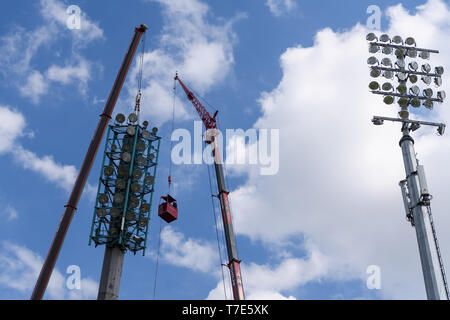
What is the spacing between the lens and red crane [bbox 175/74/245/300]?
6562 cm

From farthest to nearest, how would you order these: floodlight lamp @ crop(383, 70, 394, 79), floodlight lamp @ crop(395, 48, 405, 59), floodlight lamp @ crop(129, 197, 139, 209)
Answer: floodlight lamp @ crop(129, 197, 139, 209)
floodlight lamp @ crop(395, 48, 405, 59)
floodlight lamp @ crop(383, 70, 394, 79)

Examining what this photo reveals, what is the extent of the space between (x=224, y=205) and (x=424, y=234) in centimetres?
4104

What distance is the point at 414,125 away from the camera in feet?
128

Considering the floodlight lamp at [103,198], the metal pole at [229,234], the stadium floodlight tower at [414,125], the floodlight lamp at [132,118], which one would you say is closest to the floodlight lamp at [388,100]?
the stadium floodlight tower at [414,125]

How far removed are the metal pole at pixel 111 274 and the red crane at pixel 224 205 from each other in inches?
597

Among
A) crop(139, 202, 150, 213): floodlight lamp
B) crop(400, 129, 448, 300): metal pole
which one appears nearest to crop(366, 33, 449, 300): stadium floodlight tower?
crop(400, 129, 448, 300): metal pole

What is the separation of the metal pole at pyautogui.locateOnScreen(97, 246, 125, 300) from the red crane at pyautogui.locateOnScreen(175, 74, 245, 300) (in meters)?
15.2

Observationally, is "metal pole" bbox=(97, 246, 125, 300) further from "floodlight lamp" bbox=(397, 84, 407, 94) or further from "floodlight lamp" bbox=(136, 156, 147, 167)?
"floodlight lamp" bbox=(397, 84, 407, 94)

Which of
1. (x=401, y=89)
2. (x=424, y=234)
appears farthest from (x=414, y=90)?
(x=424, y=234)

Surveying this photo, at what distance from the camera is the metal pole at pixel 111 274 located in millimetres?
53250
